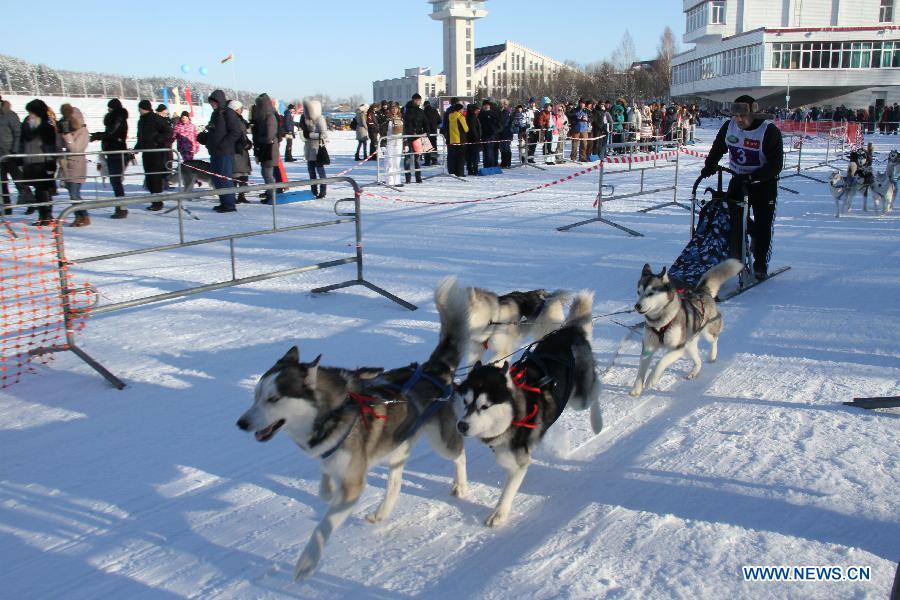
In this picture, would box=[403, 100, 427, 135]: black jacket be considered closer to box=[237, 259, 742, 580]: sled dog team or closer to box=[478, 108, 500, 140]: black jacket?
box=[478, 108, 500, 140]: black jacket

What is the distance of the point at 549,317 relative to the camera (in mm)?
4953

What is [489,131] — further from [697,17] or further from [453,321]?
[697,17]

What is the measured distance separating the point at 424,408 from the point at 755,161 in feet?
16.9

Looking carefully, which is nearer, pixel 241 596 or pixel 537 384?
pixel 241 596

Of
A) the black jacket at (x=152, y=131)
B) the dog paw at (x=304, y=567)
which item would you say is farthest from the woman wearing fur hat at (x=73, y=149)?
the dog paw at (x=304, y=567)

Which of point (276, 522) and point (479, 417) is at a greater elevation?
point (479, 417)

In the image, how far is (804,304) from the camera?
6.44 m

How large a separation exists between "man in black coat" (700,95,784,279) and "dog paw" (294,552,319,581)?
571 cm

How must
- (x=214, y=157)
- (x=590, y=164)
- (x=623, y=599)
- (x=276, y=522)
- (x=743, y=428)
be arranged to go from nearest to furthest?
1. (x=623, y=599)
2. (x=276, y=522)
3. (x=743, y=428)
4. (x=214, y=157)
5. (x=590, y=164)

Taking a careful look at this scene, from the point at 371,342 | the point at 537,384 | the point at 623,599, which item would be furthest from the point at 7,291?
the point at 623,599

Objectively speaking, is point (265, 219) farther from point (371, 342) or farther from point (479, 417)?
point (479, 417)

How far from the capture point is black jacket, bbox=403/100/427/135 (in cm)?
1599

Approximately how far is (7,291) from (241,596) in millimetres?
5622

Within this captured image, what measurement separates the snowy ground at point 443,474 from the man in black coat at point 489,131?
1132 centimetres
